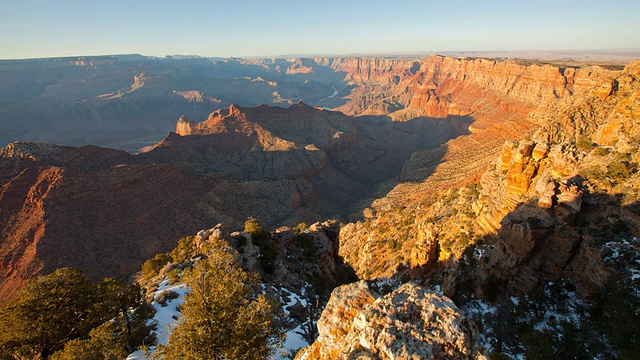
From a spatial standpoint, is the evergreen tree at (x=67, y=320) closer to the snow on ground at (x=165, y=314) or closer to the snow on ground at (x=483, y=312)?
Result: the snow on ground at (x=165, y=314)

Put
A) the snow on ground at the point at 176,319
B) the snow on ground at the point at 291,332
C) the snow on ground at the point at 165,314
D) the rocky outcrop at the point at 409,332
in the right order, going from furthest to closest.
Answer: the snow on ground at the point at 165,314, the snow on ground at the point at 291,332, the snow on ground at the point at 176,319, the rocky outcrop at the point at 409,332

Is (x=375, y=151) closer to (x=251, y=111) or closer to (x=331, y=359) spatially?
(x=251, y=111)

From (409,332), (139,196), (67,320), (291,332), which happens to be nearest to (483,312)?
(291,332)

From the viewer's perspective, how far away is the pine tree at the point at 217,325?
11.3m

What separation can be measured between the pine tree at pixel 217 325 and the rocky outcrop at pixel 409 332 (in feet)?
12.4

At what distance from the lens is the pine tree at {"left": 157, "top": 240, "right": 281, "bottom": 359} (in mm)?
11258

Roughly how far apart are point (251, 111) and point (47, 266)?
292ft

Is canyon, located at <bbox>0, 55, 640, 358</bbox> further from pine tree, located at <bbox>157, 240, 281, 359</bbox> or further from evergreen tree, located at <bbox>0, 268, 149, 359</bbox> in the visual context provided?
evergreen tree, located at <bbox>0, 268, 149, 359</bbox>

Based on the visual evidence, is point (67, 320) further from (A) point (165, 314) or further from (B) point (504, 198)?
(B) point (504, 198)

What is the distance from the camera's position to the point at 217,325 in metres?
11.8

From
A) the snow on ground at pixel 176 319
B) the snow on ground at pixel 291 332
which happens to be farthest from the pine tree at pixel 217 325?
the snow on ground at pixel 291 332

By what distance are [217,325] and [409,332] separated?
7.34m

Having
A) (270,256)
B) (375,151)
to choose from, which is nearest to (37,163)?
(270,256)

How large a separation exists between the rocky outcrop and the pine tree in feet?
12.4
